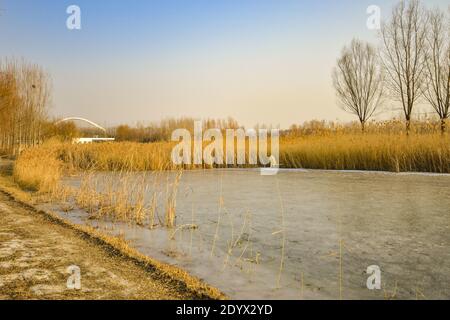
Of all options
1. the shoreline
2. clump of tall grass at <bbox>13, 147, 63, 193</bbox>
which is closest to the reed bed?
clump of tall grass at <bbox>13, 147, 63, 193</bbox>

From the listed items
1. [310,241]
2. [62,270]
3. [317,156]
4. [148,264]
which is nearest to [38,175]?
[62,270]

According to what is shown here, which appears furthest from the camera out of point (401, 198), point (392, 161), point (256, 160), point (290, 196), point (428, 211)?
point (256, 160)

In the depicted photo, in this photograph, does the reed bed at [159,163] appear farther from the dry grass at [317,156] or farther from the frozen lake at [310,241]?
the frozen lake at [310,241]

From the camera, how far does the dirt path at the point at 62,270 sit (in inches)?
80.6

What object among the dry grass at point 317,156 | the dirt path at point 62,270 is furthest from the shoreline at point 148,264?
the dry grass at point 317,156

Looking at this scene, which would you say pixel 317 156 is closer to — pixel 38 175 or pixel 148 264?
pixel 38 175

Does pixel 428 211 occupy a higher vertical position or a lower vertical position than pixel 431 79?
lower

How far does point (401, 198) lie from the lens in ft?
16.1

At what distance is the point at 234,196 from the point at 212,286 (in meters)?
3.27

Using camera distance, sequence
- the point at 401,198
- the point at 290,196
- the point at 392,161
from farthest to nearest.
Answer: the point at 392,161
the point at 290,196
the point at 401,198

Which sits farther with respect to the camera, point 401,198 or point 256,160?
point 256,160
